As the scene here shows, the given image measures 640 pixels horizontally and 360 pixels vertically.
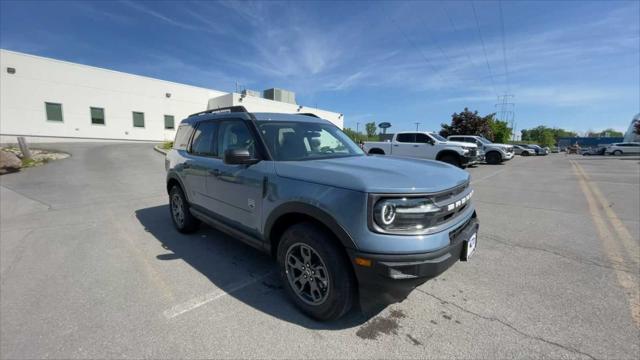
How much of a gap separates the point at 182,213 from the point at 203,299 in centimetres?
219

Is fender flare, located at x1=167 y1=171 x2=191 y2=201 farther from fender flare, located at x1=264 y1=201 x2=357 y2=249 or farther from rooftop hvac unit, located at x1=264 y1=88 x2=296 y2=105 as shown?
rooftop hvac unit, located at x1=264 y1=88 x2=296 y2=105

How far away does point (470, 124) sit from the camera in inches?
1403

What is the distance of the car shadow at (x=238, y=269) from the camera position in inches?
100

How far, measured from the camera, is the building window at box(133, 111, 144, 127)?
26.3m

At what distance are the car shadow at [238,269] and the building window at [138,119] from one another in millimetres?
25822

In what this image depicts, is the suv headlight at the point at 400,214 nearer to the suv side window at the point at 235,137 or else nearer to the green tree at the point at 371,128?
the suv side window at the point at 235,137

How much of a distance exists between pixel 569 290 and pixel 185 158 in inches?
200

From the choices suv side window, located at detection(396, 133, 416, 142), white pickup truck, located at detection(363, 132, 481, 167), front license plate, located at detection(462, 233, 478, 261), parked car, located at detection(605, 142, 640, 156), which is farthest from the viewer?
parked car, located at detection(605, 142, 640, 156)

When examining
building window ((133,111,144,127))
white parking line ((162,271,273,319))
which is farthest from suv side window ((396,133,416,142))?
building window ((133,111,144,127))

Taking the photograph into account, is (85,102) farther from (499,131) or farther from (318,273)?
(499,131)

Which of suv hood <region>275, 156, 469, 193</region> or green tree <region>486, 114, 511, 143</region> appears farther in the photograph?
green tree <region>486, 114, 511, 143</region>

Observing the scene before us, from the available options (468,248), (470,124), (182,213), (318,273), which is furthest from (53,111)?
(470,124)

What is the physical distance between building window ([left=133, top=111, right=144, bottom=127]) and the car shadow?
25822 millimetres

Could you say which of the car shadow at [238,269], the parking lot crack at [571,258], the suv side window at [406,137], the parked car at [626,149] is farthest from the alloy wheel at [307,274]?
the parked car at [626,149]
